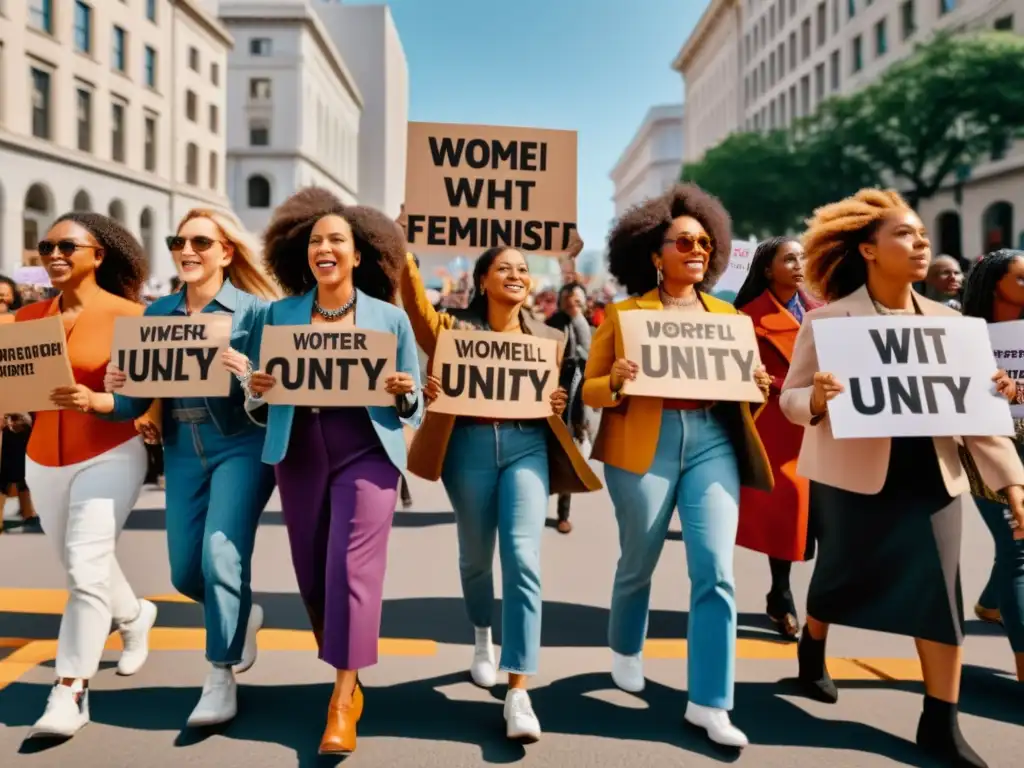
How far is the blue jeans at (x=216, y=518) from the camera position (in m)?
3.59

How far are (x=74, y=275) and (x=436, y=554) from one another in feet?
11.4

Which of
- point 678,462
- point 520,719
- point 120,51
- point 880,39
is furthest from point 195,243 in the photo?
point 880,39

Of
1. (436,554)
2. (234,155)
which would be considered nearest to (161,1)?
(234,155)

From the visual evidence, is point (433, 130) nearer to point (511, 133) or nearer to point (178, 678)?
point (511, 133)

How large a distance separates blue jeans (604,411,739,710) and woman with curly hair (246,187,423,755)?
0.96m

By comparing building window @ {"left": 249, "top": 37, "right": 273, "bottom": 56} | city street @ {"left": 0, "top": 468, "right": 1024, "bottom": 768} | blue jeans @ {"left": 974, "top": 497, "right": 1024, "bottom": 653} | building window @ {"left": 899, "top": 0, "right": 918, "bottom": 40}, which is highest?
building window @ {"left": 249, "top": 37, "right": 273, "bottom": 56}

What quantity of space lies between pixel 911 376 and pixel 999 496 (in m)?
0.77

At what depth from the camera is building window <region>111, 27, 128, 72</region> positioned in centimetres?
3719

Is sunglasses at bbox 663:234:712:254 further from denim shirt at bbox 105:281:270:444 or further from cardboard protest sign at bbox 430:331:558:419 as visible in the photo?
denim shirt at bbox 105:281:270:444

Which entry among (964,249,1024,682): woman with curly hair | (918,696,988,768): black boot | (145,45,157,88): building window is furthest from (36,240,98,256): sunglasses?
(145,45,157,88): building window

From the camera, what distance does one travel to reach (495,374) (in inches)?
151

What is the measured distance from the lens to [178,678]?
4.18m

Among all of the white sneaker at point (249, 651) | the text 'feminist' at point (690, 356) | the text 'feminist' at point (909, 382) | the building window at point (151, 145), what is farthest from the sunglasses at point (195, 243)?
the building window at point (151, 145)

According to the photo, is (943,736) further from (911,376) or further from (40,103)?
(40,103)
